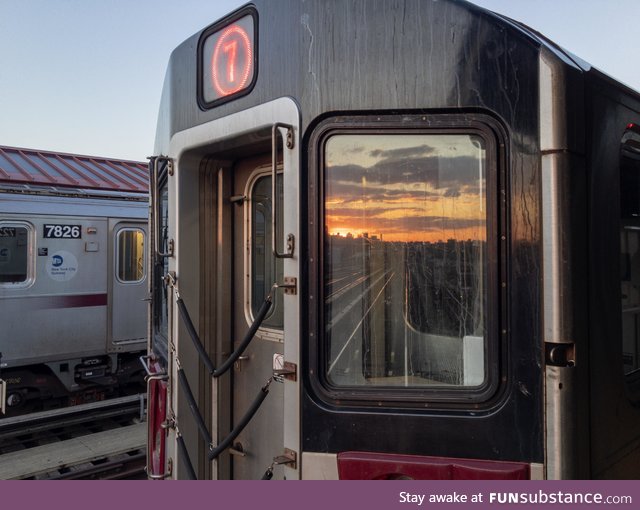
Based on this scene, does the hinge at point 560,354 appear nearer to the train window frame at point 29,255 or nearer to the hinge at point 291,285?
the hinge at point 291,285

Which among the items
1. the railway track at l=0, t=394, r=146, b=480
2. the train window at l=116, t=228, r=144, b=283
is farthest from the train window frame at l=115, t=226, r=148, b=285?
the railway track at l=0, t=394, r=146, b=480

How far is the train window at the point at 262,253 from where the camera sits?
2.68m

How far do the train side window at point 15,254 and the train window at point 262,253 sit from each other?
529 cm

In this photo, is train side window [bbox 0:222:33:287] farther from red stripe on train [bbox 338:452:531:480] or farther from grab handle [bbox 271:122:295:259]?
red stripe on train [bbox 338:452:531:480]

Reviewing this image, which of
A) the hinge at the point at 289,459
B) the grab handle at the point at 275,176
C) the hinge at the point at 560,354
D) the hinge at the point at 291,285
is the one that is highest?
the grab handle at the point at 275,176

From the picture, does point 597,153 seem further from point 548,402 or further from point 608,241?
point 548,402

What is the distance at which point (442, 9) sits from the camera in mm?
1782

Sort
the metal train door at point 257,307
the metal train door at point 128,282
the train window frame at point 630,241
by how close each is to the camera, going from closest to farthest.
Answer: the train window frame at point 630,241 → the metal train door at point 257,307 → the metal train door at point 128,282

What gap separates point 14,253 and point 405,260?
251 inches

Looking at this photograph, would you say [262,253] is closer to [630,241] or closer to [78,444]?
[630,241]

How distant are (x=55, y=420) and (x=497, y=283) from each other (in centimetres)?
603

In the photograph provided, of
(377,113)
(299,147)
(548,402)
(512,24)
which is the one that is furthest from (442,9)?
(548,402)

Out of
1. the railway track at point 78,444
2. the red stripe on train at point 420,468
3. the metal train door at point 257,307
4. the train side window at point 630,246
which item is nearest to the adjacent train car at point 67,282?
the railway track at point 78,444
